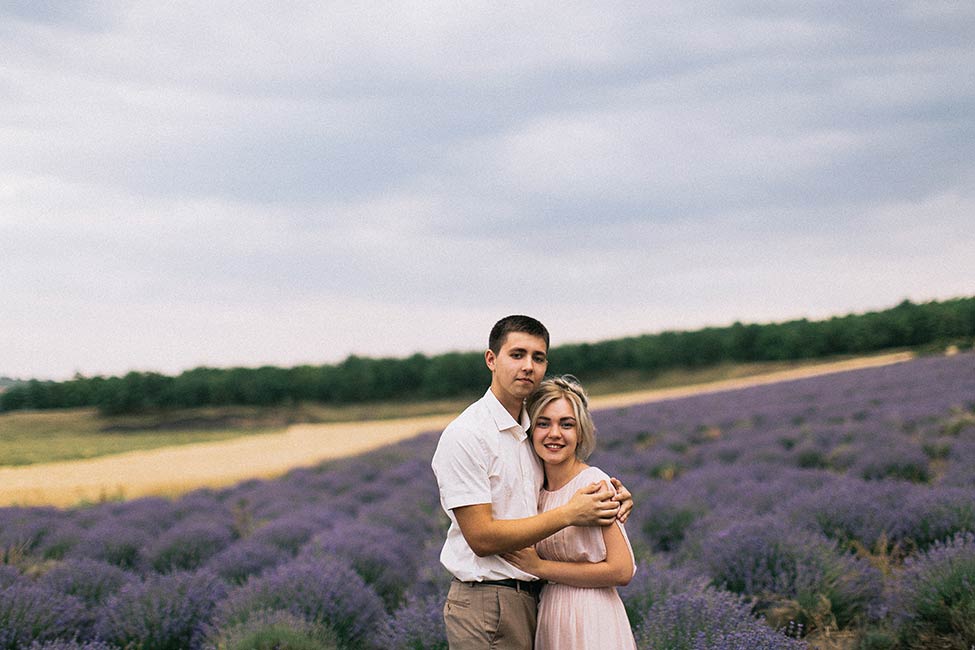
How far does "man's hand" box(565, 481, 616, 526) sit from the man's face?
360mm

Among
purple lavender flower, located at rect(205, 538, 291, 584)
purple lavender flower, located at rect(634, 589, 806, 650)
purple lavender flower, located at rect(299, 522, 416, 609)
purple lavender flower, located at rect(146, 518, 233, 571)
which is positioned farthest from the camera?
purple lavender flower, located at rect(146, 518, 233, 571)

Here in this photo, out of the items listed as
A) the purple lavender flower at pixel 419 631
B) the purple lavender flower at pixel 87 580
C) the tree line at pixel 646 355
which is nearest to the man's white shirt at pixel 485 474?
the purple lavender flower at pixel 419 631

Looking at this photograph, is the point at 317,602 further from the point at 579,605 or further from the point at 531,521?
the point at 531,521

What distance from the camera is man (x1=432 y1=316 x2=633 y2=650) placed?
2316 millimetres

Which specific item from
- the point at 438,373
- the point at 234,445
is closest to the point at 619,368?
the point at 438,373

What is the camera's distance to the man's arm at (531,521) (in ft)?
7.47

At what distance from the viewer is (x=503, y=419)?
2.47 m

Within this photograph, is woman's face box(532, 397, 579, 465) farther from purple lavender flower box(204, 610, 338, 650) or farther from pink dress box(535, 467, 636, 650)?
purple lavender flower box(204, 610, 338, 650)

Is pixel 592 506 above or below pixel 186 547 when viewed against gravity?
above

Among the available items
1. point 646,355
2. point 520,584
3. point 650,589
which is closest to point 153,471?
point 650,589

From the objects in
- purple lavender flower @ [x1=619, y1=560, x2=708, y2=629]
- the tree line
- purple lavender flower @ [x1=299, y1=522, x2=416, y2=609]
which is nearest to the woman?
purple lavender flower @ [x1=619, y1=560, x2=708, y2=629]

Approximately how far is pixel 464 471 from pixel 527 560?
1.14ft

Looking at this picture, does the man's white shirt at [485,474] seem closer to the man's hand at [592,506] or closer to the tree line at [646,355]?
the man's hand at [592,506]

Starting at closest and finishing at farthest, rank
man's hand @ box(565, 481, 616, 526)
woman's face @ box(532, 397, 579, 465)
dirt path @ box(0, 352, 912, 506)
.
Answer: man's hand @ box(565, 481, 616, 526) → woman's face @ box(532, 397, 579, 465) → dirt path @ box(0, 352, 912, 506)
